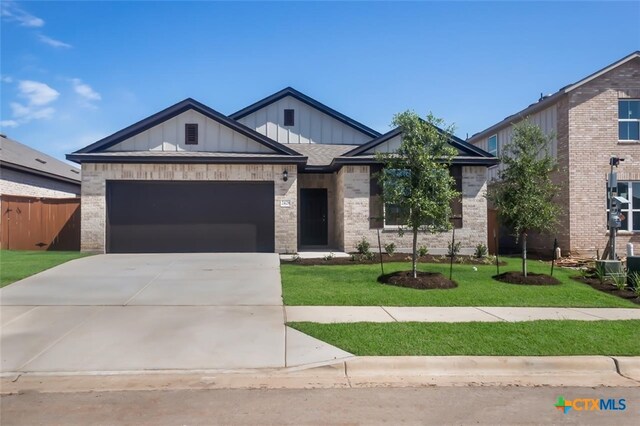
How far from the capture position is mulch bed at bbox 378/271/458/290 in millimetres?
10656

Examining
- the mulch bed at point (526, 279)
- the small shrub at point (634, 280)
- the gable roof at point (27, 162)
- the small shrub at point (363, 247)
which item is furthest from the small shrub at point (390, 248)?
the gable roof at point (27, 162)

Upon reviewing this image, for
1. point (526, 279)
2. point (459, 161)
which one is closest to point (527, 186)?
point (526, 279)

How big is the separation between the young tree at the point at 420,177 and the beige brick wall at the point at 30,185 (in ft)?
56.0

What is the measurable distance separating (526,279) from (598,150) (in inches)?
345

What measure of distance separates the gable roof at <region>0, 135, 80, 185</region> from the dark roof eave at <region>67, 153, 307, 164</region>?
6394mm

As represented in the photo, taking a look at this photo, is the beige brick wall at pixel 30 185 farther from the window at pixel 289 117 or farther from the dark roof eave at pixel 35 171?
the window at pixel 289 117

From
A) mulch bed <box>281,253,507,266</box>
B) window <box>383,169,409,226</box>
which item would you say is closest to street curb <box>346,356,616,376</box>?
window <box>383,169,409,226</box>

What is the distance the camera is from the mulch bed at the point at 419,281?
1066 centimetres

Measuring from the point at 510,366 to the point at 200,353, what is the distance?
4.00 meters

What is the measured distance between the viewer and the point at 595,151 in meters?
17.4

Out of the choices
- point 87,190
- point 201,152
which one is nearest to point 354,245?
point 201,152

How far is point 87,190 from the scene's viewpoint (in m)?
16.0

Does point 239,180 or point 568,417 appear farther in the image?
point 239,180

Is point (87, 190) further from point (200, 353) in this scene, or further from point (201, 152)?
point (200, 353)
